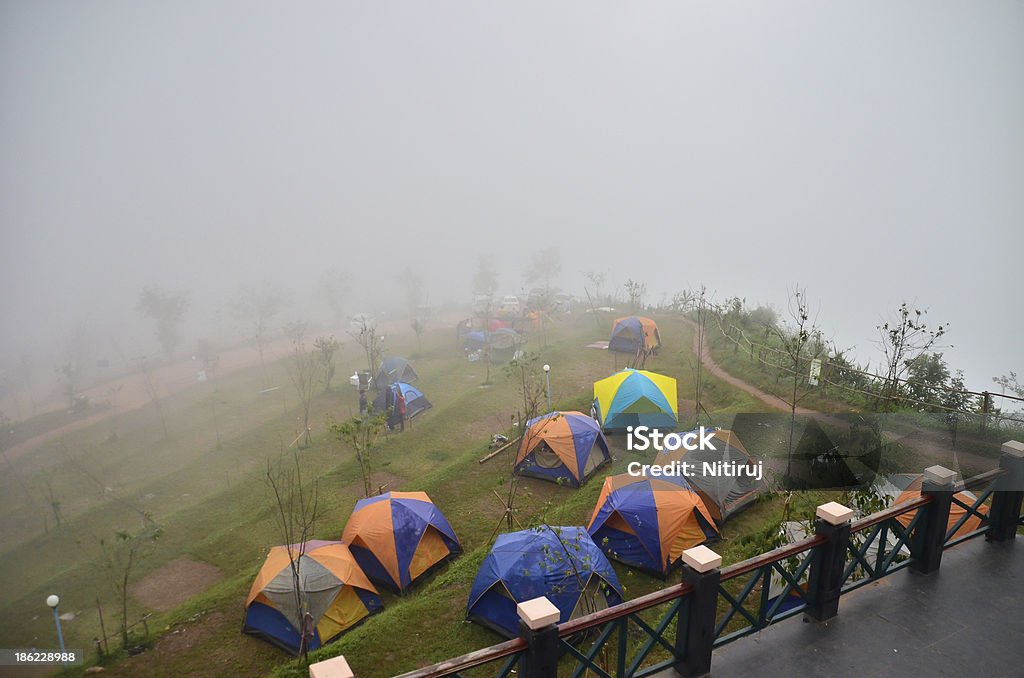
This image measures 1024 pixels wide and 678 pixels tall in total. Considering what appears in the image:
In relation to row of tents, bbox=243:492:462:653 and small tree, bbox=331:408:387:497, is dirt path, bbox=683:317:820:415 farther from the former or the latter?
small tree, bbox=331:408:387:497

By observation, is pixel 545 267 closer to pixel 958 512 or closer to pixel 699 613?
pixel 958 512

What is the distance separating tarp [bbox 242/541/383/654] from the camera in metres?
8.76

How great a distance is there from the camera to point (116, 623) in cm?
1030

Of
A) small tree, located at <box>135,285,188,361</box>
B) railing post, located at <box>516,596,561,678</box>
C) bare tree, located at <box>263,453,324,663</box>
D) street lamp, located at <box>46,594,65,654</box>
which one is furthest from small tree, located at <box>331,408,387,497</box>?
small tree, located at <box>135,285,188,361</box>

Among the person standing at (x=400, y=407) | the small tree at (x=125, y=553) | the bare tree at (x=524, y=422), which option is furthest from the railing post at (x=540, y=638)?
the person standing at (x=400, y=407)

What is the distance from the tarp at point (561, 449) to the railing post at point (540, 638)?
966 cm

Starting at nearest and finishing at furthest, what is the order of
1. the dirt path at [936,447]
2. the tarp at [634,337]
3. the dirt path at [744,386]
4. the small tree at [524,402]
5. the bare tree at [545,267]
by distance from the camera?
the dirt path at [936,447]
the small tree at [524,402]
the dirt path at [744,386]
the tarp at [634,337]
the bare tree at [545,267]

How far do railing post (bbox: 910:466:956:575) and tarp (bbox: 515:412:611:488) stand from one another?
8142 millimetres

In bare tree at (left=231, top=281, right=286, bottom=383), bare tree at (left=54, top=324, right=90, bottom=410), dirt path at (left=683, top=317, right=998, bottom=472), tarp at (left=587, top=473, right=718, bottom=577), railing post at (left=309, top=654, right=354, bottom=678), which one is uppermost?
railing post at (left=309, top=654, right=354, bottom=678)

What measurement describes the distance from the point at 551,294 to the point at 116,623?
44.3 m

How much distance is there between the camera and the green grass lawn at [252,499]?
8.91 metres

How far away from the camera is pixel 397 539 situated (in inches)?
408

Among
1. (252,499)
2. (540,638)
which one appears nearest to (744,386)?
(252,499)

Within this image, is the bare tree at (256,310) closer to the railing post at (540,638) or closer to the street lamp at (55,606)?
the street lamp at (55,606)
